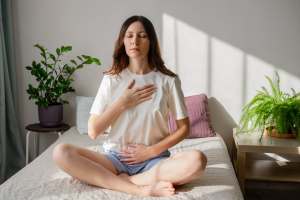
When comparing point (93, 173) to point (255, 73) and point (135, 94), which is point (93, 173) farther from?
point (255, 73)

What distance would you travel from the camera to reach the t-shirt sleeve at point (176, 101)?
6.42 ft

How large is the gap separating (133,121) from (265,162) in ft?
4.83

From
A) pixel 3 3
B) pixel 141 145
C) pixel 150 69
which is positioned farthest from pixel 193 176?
pixel 3 3

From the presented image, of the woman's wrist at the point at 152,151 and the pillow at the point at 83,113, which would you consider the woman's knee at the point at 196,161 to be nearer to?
the woman's wrist at the point at 152,151

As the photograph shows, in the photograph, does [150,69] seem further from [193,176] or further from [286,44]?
[286,44]

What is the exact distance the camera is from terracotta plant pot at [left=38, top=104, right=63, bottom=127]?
2.95 m

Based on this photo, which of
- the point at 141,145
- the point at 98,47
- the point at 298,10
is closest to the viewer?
the point at 141,145

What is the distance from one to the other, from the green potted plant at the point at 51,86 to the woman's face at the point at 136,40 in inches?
41.9

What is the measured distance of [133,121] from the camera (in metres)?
1.95

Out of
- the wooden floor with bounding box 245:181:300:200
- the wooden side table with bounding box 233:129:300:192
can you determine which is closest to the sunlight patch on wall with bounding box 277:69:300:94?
the wooden side table with bounding box 233:129:300:192

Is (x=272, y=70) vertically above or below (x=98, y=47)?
below

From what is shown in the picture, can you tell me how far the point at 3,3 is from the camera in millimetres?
3029

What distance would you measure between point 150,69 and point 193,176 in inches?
23.4

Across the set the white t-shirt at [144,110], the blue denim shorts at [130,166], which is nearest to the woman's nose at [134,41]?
the white t-shirt at [144,110]
